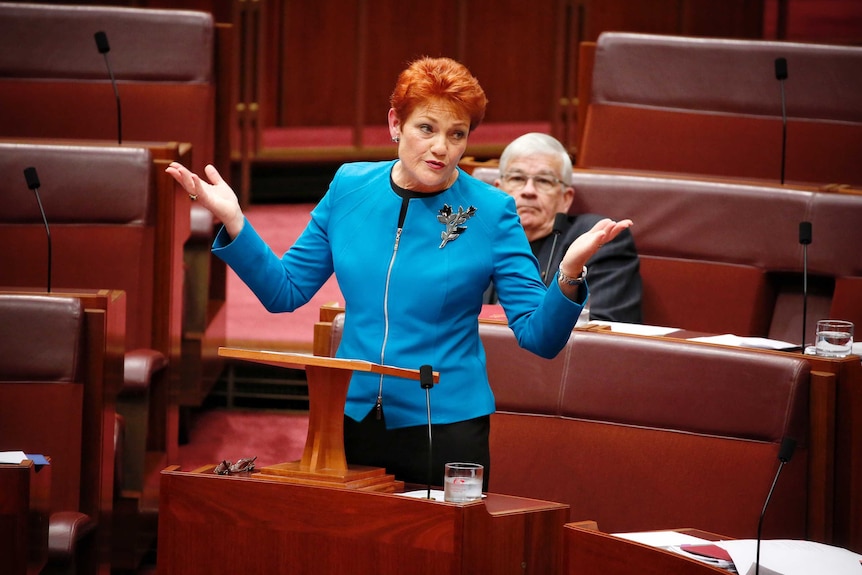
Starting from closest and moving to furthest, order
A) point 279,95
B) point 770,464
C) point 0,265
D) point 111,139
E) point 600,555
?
point 600,555 < point 770,464 < point 0,265 < point 111,139 < point 279,95

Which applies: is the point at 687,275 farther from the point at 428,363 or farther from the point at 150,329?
the point at 428,363

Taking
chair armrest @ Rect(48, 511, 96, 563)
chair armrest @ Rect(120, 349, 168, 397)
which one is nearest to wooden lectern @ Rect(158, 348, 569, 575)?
chair armrest @ Rect(48, 511, 96, 563)

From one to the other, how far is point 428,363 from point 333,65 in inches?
80.2

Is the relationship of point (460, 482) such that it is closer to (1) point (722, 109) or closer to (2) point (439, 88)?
(2) point (439, 88)

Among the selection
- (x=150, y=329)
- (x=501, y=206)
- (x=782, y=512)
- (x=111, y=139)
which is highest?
(x=111, y=139)

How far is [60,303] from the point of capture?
45.6 inches

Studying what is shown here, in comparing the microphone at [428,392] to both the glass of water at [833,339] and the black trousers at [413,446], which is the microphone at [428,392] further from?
the glass of water at [833,339]

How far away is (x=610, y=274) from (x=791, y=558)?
652mm

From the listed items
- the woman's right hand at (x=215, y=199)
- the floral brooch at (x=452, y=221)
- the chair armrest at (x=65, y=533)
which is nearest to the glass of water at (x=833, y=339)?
the floral brooch at (x=452, y=221)

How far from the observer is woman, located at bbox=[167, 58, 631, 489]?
0.82 meters

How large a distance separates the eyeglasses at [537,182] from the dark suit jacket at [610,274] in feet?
0.16

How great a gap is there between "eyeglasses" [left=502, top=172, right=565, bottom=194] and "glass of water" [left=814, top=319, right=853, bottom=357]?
15.5 inches

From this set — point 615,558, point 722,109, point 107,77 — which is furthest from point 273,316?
point 615,558

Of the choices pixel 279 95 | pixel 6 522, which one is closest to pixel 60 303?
pixel 6 522
